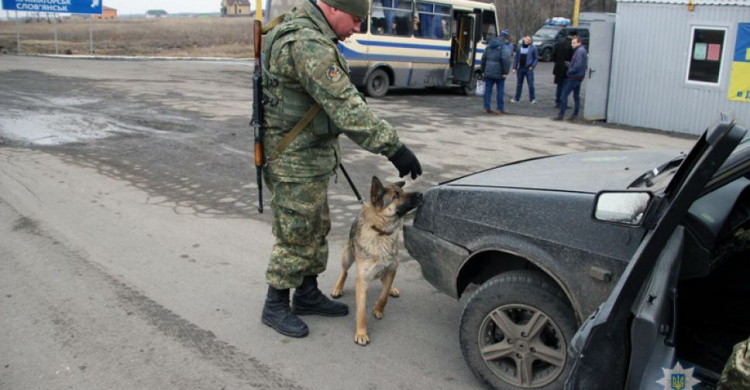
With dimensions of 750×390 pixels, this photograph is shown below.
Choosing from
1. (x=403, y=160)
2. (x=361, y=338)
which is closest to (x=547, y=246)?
(x=403, y=160)

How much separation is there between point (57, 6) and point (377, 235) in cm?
2782

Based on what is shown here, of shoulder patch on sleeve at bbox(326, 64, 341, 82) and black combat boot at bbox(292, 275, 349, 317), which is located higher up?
shoulder patch on sleeve at bbox(326, 64, 341, 82)

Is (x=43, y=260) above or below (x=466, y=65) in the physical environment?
below

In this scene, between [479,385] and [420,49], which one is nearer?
[479,385]

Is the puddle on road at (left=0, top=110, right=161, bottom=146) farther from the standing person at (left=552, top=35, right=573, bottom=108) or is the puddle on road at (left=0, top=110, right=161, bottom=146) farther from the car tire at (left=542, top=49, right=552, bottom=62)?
the car tire at (left=542, top=49, right=552, bottom=62)

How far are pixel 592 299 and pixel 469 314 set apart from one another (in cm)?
62

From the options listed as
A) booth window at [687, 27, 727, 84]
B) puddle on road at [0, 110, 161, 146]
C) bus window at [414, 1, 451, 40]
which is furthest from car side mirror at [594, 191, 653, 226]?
bus window at [414, 1, 451, 40]

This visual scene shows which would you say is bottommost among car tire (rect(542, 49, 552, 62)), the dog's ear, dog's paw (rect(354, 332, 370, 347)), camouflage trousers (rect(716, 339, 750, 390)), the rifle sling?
dog's paw (rect(354, 332, 370, 347))

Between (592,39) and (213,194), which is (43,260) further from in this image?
(592,39)

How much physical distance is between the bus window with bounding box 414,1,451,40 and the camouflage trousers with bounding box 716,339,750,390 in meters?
15.4

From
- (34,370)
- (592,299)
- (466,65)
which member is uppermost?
(466,65)

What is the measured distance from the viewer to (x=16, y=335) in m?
3.61

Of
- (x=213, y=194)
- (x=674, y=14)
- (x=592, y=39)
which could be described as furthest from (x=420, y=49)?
(x=213, y=194)

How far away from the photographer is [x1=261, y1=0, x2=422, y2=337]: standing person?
320cm
